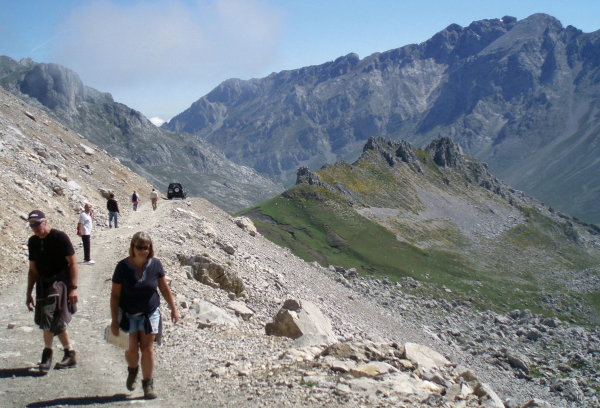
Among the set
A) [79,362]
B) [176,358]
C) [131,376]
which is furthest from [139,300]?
[176,358]

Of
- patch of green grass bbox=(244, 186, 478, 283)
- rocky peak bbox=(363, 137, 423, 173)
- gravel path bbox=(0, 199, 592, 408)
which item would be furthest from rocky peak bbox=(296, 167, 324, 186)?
gravel path bbox=(0, 199, 592, 408)

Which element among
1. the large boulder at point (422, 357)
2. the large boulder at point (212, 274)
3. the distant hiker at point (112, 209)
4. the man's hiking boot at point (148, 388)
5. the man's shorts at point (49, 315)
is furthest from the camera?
the distant hiker at point (112, 209)

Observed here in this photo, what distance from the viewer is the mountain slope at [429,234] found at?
112 metres

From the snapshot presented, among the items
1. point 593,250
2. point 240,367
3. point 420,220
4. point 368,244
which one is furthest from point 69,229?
point 593,250

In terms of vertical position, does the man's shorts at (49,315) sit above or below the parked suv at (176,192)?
below

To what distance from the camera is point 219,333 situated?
1692 centimetres

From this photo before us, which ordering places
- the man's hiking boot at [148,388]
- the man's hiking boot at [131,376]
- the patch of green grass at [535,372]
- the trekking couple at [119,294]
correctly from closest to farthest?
1. the trekking couple at [119,294]
2. the man's hiking boot at [148,388]
3. the man's hiking boot at [131,376]
4. the patch of green grass at [535,372]

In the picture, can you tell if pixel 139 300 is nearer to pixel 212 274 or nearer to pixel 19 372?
pixel 19 372

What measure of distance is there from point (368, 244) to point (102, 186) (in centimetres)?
9050

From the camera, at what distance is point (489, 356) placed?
57.0 metres

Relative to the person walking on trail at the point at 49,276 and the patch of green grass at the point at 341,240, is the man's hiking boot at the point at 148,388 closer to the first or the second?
the person walking on trail at the point at 49,276

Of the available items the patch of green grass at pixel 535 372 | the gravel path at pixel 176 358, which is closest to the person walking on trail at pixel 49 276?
A: the gravel path at pixel 176 358

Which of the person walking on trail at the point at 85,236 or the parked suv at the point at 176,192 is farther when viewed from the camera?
the parked suv at the point at 176,192

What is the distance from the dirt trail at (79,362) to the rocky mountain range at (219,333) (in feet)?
0.13
